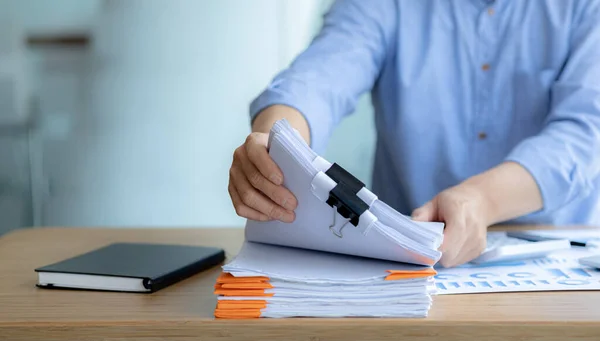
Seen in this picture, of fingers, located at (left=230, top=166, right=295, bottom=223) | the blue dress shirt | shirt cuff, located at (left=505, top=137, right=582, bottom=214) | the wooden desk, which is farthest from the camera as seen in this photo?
the blue dress shirt

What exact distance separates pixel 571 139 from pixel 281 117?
46 centimetres

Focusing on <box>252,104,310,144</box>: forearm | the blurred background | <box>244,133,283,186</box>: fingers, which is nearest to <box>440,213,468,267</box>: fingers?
<box>244,133,283,186</box>: fingers

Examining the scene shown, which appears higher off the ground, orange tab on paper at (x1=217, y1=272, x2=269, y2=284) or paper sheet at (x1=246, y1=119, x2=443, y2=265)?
paper sheet at (x1=246, y1=119, x2=443, y2=265)

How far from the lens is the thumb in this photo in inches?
32.0

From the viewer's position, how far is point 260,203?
0.72m

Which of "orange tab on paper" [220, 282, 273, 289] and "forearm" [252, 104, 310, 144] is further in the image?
"forearm" [252, 104, 310, 144]

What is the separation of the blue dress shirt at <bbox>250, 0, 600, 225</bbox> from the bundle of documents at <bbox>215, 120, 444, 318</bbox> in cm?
54

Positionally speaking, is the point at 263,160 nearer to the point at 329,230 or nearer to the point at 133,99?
the point at 329,230

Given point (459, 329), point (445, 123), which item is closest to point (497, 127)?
point (445, 123)

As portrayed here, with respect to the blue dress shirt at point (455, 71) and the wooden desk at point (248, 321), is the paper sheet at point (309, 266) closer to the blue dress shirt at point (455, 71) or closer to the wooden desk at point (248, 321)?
the wooden desk at point (248, 321)

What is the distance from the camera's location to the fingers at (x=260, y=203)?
0.71 metres

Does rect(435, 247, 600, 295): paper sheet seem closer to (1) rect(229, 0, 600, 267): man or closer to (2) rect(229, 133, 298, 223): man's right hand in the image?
(2) rect(229, 133, 298, 223): man's right hand

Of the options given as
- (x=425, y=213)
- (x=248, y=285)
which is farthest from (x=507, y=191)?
(x=248, y=285)

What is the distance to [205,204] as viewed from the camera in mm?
2400
